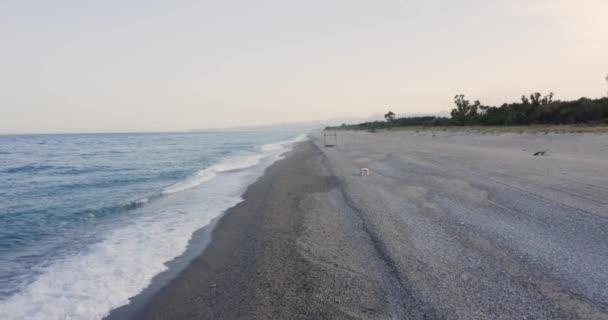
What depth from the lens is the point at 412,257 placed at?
564 centimetres

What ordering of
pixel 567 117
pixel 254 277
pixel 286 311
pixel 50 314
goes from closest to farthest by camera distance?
pixel 286 311 → pixel 50 314 → pixel 254 277 → pixel 567 117

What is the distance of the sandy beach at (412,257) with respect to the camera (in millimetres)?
4188

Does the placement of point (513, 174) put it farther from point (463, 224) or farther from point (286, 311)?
point (286, 311)

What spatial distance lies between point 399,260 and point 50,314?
4.95 meters

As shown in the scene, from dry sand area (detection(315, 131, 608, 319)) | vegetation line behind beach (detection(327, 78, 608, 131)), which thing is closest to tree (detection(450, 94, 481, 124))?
vegetation line behind beach (detection(327, 78, 608, 131))

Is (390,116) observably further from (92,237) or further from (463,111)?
(92,237)

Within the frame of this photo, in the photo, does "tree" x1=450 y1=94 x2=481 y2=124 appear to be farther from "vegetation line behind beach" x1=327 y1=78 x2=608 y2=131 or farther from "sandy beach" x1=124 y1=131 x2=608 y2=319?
"sandy beach" x1=124 y1=131 x2=608 y2=319

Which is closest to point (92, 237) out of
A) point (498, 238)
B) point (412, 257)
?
point (412, 257)

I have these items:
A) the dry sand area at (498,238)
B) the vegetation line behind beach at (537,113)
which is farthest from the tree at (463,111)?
the dry sand area at (498,238)

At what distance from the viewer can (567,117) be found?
42000mm

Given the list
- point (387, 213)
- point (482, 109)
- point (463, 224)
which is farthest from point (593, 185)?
point (482, 109)

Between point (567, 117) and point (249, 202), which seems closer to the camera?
point (249, 202)

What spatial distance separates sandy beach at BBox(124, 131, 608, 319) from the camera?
4188mm

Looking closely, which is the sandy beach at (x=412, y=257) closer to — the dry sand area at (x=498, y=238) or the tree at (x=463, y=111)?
the dry sand area at (x=498, y=238)
